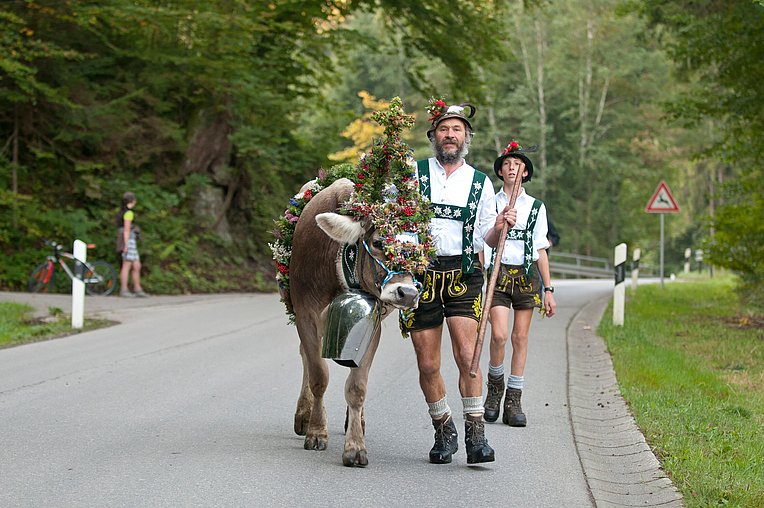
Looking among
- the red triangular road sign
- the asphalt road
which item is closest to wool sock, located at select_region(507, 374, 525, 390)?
the asphalt road

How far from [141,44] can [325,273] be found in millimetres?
16603

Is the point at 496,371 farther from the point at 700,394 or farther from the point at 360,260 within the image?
the point at 360,260

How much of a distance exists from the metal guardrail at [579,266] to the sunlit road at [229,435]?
134 feet

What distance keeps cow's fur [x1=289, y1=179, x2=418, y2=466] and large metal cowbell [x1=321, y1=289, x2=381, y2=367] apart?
133mm

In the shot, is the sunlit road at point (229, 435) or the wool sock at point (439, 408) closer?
the sunlit road at point (229, 435)

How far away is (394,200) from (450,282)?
701 millimetres

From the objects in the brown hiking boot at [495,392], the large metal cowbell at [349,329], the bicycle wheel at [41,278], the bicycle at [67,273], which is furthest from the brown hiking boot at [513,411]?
the bicycle wheel at [41,278]

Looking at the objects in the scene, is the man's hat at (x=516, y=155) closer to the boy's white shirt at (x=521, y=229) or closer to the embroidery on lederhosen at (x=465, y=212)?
the boy's white shirt at (x=521, y=229)

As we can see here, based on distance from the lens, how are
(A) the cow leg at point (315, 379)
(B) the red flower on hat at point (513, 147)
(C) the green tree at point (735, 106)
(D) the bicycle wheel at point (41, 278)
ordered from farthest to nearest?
(D) the bicycle wheel at point (41, 278), (C) the green tree at point (735, 106), (B) the red flower on hat at point (513, 147), (A) the cow leg at point (315, 379)

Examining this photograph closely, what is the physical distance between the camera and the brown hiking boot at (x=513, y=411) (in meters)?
8.65

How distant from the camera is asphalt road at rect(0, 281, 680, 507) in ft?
20.5

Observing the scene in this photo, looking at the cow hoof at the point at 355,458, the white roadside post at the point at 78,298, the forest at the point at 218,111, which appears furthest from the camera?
the forest at the point at 218,111

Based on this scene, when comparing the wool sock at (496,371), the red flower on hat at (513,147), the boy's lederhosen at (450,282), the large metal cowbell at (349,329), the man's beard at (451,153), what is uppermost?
the red flower on hat at (513,147)

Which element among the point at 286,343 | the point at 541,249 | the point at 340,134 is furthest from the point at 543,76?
the point at 541,249
